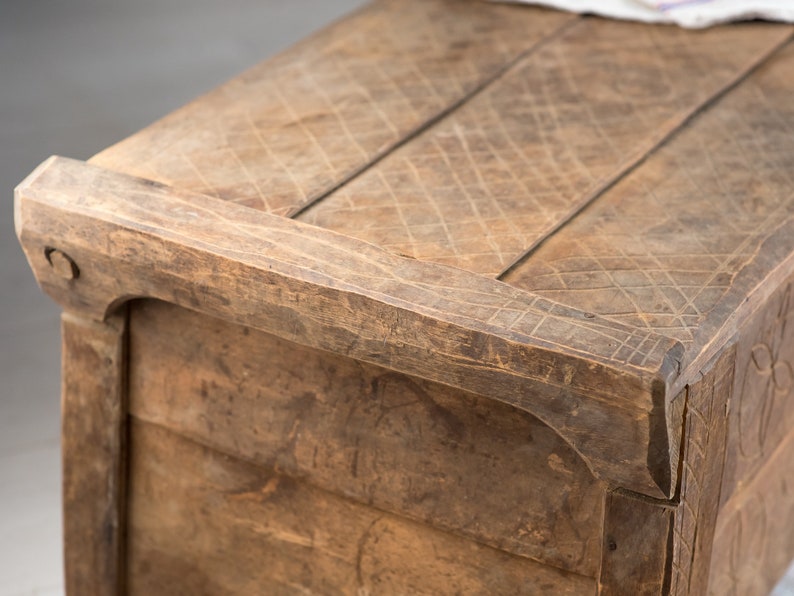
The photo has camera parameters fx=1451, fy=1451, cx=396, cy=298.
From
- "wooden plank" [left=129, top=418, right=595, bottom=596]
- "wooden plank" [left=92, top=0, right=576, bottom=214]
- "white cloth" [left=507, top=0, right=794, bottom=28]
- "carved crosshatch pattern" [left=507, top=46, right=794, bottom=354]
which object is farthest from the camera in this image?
"white cloth" [left=507, top=0, right=794, bottom=28]

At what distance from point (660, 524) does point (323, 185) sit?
0.50 metres

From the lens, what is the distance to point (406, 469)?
1396mm

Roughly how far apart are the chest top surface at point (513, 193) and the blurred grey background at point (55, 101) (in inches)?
25.8

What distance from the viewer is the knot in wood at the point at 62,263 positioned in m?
1.44

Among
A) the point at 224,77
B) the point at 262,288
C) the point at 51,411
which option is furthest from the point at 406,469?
the point at 224,77

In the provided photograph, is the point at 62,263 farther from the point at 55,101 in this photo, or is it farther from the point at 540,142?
the point at 55,101

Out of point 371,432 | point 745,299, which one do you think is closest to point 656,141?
point 745,299

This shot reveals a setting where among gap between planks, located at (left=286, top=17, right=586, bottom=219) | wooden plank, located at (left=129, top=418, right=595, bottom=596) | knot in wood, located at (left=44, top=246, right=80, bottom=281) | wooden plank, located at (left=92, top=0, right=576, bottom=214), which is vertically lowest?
wooden plank, located at (left=129, top=418, right=595, bottom=596)

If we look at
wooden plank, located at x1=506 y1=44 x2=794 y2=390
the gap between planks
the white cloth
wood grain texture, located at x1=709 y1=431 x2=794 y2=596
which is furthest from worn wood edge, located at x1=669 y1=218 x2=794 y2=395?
the white cloth

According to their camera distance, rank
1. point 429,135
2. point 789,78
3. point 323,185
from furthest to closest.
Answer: point 789,78
point 429,135
point 323,185

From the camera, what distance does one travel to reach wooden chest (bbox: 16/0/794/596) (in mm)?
1261

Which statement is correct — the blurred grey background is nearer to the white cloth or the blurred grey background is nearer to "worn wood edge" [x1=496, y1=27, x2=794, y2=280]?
"worn wood edge" [x1=496, y1=27, x2=794, y2=280]

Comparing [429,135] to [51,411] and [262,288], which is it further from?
[51,411]

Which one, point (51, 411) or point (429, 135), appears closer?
point (429, 135)
